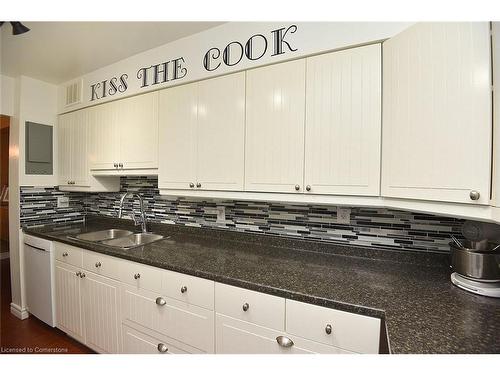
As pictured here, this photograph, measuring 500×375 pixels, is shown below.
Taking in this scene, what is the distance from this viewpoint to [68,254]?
1.79m

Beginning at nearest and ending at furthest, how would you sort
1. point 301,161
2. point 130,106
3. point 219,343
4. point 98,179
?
point 219,343 → point 301,161 → point 130,106 → point 98,179

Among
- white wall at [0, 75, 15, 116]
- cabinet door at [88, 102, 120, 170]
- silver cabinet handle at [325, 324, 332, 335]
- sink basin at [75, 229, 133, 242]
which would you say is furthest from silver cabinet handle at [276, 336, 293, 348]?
white wall at [0, 75, 15, 116]

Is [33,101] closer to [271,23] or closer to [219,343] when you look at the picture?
[271,23]

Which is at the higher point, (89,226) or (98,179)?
(98,179)

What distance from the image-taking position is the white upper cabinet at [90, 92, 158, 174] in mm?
1780

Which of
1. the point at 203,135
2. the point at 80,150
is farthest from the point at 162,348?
the point at 80,150

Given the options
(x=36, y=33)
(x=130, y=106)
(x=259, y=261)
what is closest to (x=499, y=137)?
(x=259, y=261)

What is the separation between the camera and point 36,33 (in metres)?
1.56

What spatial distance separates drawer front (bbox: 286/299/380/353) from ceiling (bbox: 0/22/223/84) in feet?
5.60

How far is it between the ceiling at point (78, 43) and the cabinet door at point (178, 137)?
1.20ft

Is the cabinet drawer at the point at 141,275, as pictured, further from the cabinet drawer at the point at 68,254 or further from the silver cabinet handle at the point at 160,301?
the cabinet drawer at the point at 68,254

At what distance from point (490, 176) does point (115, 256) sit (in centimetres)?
189

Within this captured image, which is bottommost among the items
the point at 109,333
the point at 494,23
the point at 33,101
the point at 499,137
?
the point at 109,333

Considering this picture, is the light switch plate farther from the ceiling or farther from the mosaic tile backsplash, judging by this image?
the ceiling
